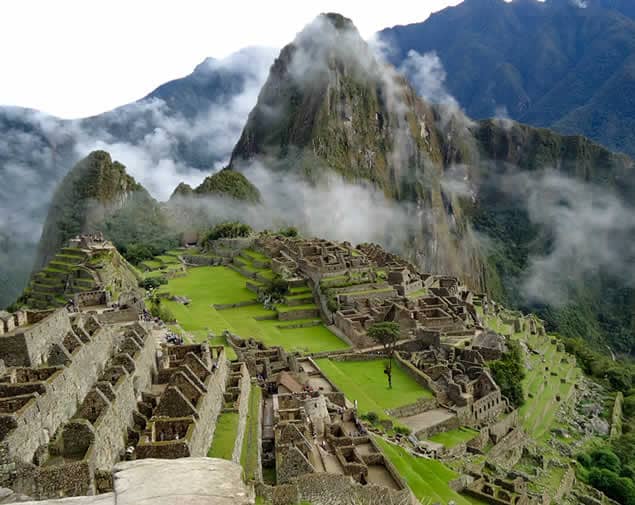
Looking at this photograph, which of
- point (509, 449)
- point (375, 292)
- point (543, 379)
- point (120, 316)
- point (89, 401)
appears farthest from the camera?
point (375, 292)

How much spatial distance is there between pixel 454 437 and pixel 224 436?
1590 cm

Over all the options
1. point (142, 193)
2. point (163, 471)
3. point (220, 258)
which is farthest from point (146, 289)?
point (142, 193)

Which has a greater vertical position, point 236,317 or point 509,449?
point 236,317

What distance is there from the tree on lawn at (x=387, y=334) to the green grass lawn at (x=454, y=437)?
6.42m

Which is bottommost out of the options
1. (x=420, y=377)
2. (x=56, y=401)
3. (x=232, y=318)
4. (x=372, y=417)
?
(x=420, y=377)

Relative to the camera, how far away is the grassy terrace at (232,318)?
125 ft

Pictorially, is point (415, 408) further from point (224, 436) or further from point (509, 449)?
point (224, 436)

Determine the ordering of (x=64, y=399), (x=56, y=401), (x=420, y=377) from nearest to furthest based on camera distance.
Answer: (x=56, y=401)
(x=64, y=399)
(x=420, y=377)

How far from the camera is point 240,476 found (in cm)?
461

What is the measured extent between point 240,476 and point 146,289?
4666cm

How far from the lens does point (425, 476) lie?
2231 cm

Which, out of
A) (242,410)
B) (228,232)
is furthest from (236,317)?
(228,232)

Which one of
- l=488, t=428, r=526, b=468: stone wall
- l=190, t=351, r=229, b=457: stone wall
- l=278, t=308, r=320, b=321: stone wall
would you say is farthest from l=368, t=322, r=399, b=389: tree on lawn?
l=190, t=351, r=229, b=457: stone wall

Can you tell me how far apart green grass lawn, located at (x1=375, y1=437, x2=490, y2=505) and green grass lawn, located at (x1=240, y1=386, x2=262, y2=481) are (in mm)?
5127
